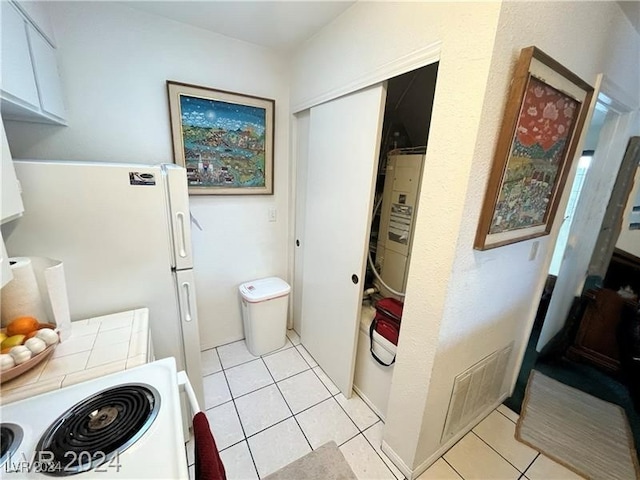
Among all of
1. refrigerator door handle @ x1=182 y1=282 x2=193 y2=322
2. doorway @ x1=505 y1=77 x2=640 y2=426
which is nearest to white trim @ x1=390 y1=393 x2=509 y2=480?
doorway @ x1=505 y1=77 x2=640 y2=426

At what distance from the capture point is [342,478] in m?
1.27

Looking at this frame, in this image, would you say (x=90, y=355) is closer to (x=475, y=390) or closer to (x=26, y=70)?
(x=26, y=70)

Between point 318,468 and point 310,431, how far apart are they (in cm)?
20

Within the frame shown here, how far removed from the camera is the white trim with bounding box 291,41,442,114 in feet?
3.23

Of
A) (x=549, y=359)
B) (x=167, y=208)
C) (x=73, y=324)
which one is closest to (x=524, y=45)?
(x=167, y=208)

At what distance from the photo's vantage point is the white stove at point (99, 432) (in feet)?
2.01

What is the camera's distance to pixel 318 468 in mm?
1312

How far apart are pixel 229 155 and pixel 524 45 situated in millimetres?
1701

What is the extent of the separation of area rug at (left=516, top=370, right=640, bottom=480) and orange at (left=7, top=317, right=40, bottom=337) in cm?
245

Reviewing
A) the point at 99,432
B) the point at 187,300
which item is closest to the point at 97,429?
the point at 99,432

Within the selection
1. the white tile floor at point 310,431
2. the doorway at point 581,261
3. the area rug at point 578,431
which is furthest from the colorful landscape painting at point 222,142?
the area rug at point 578,431

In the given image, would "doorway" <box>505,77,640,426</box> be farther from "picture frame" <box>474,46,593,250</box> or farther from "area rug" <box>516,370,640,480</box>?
"picture frame" <box>474,46,593,250</box>

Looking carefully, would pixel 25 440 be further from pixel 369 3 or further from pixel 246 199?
pixel 369 3

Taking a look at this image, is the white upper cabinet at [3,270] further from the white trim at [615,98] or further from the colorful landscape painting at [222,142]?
the white trim at [615,98]
